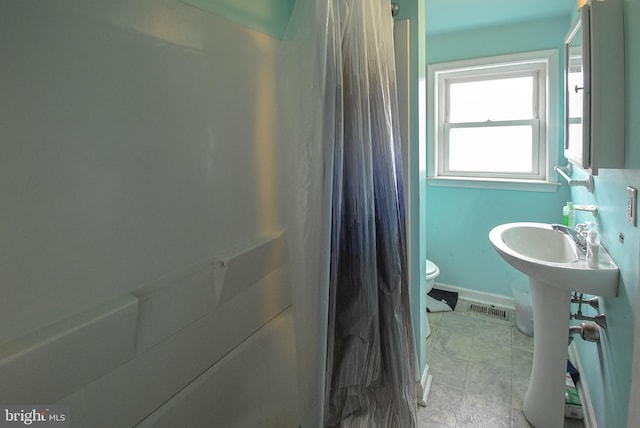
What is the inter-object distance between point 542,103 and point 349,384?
8.18 feet

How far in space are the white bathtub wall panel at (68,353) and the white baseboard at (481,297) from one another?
107 inches

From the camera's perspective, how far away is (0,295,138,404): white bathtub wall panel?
54 cm

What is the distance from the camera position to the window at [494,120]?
246 centimetres

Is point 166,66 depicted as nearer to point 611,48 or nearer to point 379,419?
point 379,419

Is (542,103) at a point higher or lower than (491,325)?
higher

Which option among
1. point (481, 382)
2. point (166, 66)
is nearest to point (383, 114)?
point (166, 66)

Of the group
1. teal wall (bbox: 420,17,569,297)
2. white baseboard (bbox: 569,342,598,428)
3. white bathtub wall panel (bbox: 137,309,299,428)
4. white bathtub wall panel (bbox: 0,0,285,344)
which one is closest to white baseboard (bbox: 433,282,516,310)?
teal wall (bbox: 420,17,569,297)

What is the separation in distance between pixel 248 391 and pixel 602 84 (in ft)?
5.02

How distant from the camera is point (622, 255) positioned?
45.3 inches

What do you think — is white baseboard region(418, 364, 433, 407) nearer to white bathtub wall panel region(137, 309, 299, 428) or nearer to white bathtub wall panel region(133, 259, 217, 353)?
white bathtub wall panel region(137, 309, 299, 428)

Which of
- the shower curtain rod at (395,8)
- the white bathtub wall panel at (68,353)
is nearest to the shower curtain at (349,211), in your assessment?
the shower curtain rod at (395,8)

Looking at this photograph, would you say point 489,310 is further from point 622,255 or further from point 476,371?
point 622,255

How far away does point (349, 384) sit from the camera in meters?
1.03

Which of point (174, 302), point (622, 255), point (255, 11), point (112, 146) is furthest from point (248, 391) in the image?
point (622, 255)
